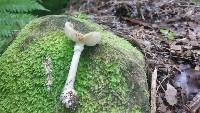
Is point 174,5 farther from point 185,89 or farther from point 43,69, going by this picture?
point 43,69

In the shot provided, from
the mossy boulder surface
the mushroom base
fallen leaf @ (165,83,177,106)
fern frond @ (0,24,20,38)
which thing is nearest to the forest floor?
fallen leaf @ (165,83,177,106)

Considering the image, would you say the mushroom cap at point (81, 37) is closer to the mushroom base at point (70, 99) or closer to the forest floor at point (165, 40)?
the mushroom base at point (70, 99)

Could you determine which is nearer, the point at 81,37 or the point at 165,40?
the point at 81,37

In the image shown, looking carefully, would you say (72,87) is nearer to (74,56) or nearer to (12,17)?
(74,56)

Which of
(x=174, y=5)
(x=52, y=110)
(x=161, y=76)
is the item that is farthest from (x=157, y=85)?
(x=174, y=5)

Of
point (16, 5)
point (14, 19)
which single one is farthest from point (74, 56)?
point (16, 5)

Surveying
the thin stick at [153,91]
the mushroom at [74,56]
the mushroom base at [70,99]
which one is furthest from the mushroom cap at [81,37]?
the thin stick at [153,91]
